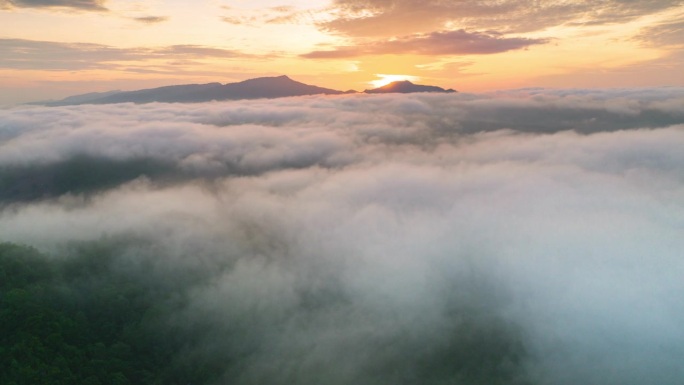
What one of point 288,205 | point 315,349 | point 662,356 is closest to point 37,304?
point 315,349

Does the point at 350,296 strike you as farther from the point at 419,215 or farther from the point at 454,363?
the point at 419,215

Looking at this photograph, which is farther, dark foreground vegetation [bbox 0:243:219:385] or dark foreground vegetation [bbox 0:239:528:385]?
dark foreground vegetation [bbox 0:239:528:385]

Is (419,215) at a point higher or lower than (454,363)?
higher

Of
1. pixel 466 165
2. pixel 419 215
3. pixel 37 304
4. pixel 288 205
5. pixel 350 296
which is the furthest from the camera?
pixel 466 165

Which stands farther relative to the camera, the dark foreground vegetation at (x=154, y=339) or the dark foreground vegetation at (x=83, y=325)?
the dark foreground vegetation at (x=154, y=339)

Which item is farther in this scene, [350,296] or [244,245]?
[244,245]

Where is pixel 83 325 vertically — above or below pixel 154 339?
above

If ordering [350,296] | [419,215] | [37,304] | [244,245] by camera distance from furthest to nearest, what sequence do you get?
1. [419,215]
2. [244,245]
3. [350,296]
4. [37,304]

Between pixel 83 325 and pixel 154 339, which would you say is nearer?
pixel 83 325

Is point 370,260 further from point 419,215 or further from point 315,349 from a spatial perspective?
point 315,349

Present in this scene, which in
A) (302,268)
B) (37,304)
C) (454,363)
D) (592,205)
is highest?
(592,205)
